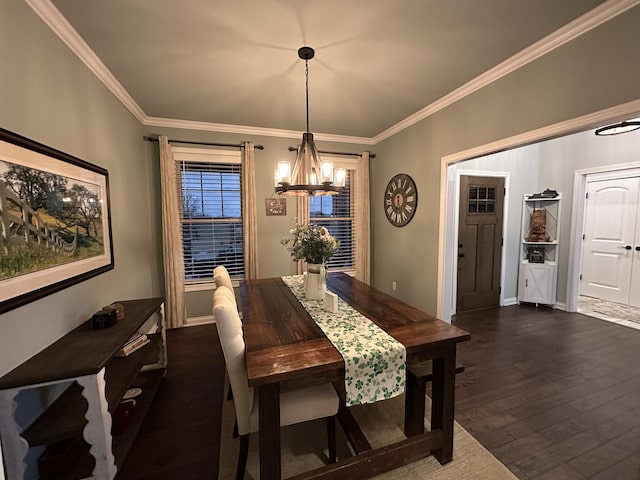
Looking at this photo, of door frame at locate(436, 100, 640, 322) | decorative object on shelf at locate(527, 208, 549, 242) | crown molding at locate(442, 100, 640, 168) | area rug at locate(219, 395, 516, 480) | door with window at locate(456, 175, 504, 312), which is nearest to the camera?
area rug at locate(219, 395, 516, 480)

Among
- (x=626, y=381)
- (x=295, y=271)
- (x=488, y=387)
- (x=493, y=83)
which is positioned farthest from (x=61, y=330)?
(x=626, y=381)

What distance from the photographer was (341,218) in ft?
14.6

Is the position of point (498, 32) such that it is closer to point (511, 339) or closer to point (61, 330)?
point (511, 339)

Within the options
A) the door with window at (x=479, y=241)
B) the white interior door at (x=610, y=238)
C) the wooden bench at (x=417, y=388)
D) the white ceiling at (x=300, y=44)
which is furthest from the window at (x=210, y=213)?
the white interior door at (x=610, y=238)

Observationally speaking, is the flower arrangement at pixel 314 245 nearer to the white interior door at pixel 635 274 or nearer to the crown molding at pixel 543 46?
the crown molding at pixel 543 46

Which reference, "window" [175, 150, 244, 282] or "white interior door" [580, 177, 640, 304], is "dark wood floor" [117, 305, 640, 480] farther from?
"white interior door" [580, 177, 640, 304]

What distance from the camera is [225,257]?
3.91 m

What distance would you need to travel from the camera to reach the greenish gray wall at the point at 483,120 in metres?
1.69

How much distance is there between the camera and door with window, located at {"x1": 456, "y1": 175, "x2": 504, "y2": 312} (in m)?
4.05

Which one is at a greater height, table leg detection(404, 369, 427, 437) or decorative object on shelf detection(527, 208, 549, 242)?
decorative object on shelf detection(527, 208, 549, 242)

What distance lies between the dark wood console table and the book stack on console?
0.15m

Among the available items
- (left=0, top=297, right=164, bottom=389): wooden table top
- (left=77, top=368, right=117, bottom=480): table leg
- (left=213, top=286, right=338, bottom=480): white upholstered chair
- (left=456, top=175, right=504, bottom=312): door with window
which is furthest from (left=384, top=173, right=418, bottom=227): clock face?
(left=77, top=368, right=117, bottom=480): table leg

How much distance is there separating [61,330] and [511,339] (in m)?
4.19

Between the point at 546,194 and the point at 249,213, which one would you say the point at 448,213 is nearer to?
the point at 546,194
